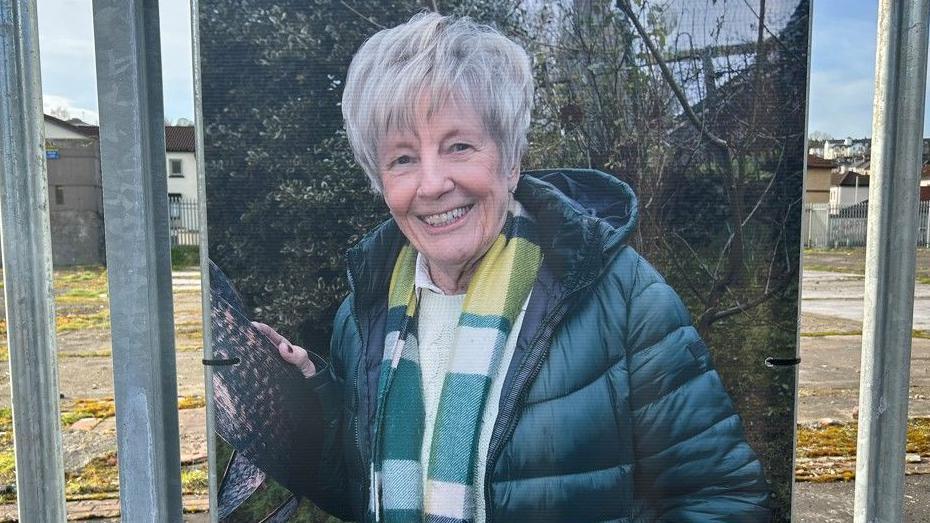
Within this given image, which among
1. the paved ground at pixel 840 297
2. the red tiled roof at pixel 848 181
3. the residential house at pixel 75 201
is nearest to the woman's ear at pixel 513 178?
the paved ground at pixel 840 297

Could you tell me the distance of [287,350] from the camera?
233 centimetres

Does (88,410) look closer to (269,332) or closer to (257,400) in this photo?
(257,400)

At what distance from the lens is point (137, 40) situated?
2.22 metres

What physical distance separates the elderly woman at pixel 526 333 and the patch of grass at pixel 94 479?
9.35 ft

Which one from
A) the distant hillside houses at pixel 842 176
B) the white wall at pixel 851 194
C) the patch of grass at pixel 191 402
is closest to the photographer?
the patch of grass at pixel 191 402

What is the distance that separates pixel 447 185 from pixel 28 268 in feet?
4.52

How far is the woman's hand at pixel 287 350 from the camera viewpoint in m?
2.32

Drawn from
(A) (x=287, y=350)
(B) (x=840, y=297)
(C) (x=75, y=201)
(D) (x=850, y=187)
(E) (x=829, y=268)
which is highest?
(D) (x=850, y=187)

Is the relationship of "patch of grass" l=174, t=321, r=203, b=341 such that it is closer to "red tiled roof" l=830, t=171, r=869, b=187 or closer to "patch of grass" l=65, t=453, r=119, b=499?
"patch of grass" l=65, t=453, r=119, b=499

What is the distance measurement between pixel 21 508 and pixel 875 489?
2887 mm

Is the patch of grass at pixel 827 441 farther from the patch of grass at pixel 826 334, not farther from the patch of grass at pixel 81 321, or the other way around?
the patch of grass at pixel 81 321

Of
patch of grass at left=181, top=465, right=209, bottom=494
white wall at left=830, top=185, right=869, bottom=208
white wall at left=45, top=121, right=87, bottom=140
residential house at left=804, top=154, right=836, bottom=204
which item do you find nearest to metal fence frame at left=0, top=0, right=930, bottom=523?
patch of grass at left=181, top=465, right=209, bottom=494

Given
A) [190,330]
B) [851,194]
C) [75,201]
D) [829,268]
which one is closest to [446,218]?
[190,330]

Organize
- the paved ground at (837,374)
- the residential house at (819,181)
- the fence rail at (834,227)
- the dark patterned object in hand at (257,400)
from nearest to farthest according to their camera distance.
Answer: the dark patterned object in hand at (257,400), the paved ground at (837,374), the residential house at (819,181), the fence rail at (834,227)
